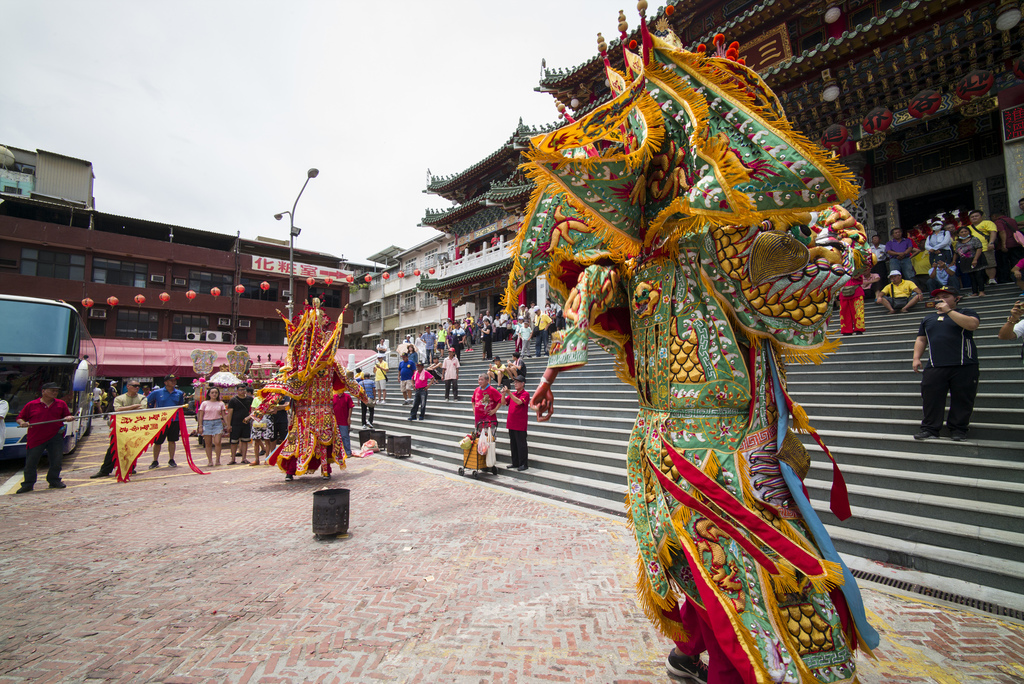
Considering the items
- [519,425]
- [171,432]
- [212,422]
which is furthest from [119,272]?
[519,425]

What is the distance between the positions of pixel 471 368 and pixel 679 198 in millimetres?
15321

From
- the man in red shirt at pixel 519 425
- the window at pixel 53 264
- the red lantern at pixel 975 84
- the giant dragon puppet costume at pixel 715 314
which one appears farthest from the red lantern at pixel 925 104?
the window at pixel 53 264

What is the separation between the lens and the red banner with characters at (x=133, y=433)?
319 inches

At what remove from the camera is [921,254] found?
9312 millimetres

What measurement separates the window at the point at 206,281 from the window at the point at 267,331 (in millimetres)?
3030

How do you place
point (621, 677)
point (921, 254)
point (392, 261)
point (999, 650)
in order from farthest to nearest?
point (392, 261), point (921, 254), point (999, 650), point (621, 677)

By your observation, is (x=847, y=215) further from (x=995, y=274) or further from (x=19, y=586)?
(x=995, y=274)

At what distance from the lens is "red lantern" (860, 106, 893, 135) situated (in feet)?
31.7

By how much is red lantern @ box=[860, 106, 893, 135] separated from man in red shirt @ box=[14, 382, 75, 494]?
1593 centimetres

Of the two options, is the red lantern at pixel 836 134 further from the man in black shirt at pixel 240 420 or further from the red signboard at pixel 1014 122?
the man in black shirt at pixel 240 420

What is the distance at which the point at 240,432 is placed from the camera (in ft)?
31.9

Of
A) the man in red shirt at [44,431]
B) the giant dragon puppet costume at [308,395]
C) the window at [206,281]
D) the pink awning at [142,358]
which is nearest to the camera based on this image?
the man in red shirt at [44,431]

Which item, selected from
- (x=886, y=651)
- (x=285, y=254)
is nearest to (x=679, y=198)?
(x=886, y=651)

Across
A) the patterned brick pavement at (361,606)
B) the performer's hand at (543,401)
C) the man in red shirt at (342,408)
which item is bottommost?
the patterned brick pavement at (361,606)
